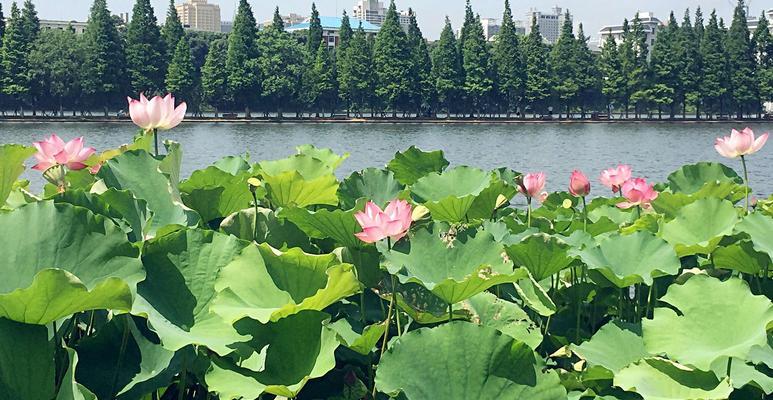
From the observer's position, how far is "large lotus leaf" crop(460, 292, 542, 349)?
3.55 feet

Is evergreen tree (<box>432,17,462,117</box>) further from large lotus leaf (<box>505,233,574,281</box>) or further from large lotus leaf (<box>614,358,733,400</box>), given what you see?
large lotus leaf (<box>614,358,733,400</box>)

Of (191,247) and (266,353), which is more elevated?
(191,247)

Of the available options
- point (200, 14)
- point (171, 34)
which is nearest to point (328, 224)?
point (171, 34)

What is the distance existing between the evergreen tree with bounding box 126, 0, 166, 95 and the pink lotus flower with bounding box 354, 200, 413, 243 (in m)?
35.9

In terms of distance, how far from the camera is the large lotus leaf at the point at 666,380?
3.00 ft

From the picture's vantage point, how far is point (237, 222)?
4.03 feet

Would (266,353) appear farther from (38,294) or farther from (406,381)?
(38,294)

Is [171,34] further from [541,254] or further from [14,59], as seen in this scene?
[541,254]

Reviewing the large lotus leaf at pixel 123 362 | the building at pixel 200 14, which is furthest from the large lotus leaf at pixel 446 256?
the building at pixel 200 14

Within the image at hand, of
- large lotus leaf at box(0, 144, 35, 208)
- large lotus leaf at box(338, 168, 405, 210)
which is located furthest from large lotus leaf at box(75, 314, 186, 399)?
large lotus leaf at box(338, 168, 405, 210)

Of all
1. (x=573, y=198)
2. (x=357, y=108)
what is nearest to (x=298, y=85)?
(x=357, y=108)

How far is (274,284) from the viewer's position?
3.19 feet

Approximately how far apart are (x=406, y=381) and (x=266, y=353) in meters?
0.17

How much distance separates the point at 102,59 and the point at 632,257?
118 feet
